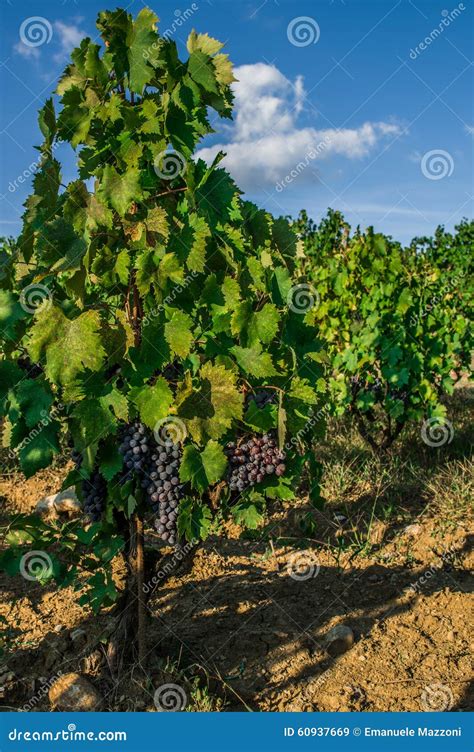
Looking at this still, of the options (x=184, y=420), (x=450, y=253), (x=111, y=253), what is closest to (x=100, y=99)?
(x=111, y=253)

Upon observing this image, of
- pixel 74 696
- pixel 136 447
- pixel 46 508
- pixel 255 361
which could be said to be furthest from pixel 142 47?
pixel 46 508

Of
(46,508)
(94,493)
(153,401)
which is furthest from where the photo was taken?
(46,508)

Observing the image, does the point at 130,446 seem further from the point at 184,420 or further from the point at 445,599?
the point at 445,599

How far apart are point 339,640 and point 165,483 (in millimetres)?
1519

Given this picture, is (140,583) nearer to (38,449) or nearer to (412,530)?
(38,449)

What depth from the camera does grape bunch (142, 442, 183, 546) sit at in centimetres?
278

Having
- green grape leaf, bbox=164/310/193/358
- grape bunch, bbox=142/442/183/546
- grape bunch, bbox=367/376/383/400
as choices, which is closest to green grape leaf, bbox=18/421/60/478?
grape bunch, bbox=142/442/183/546

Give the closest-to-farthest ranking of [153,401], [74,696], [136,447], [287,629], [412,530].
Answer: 1. [153,401]
2. [136,447]
3. [74,696]
4. [287,629]
5. [412,530]

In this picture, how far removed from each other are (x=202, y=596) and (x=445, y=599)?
4.72 feet

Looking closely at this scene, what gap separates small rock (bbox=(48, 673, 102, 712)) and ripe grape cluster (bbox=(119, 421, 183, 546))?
35.6 inches

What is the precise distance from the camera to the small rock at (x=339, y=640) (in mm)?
3670

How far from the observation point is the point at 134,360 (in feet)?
8.82

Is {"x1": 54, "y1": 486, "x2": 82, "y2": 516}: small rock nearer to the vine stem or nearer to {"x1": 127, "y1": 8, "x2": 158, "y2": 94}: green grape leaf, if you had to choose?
the vine stem

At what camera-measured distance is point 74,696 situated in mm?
3152
